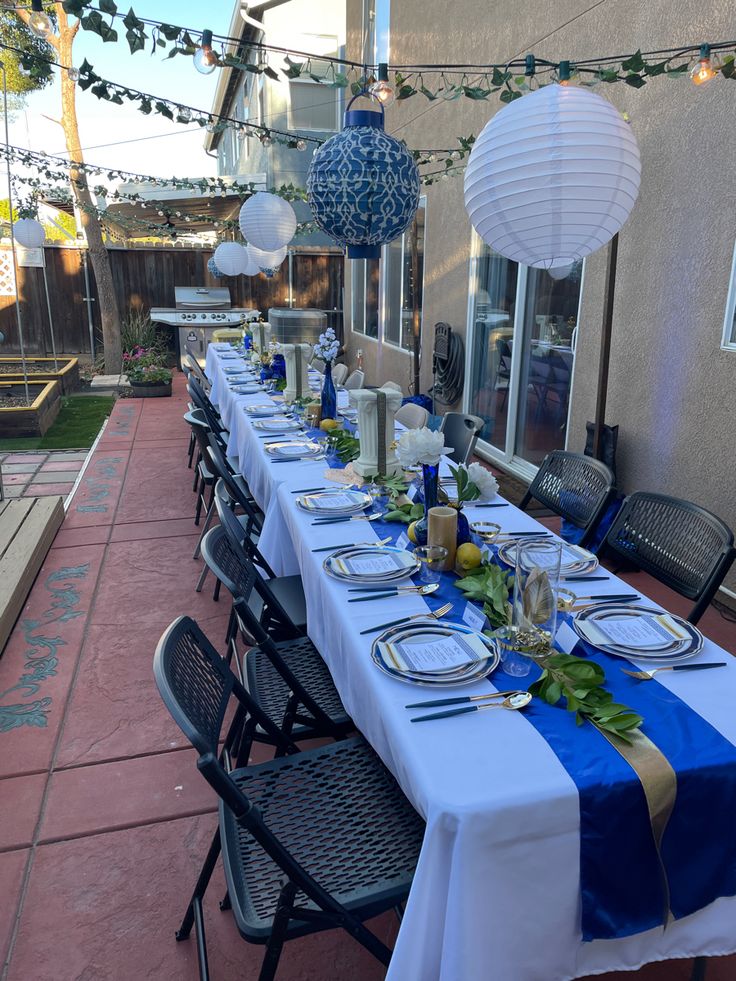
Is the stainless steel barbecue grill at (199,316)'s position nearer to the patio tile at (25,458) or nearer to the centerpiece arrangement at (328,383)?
the patio tile at (25,458)

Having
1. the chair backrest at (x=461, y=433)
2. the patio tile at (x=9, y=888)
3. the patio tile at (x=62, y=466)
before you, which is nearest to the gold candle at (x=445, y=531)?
the patio tile at (x=9, y=888)

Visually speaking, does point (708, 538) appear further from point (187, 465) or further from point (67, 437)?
point (67, 437)

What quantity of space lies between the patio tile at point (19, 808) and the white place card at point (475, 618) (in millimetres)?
1467

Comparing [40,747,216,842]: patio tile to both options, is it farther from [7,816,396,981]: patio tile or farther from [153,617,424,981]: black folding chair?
[153,617,424,981]: black folding chair

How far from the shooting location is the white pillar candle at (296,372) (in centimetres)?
Answer: 489

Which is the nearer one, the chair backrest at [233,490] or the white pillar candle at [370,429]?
the white pillar candle at [370,429]

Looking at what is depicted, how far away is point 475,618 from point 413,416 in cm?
280

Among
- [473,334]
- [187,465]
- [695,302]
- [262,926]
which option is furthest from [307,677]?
[473,334]

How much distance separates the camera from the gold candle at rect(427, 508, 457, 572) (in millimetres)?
2064

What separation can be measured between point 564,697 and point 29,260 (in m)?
9.95

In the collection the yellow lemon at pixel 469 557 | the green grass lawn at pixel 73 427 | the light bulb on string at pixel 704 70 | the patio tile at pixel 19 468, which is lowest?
the patio tile at pixel 19 468

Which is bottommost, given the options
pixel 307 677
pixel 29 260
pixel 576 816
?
pixel 307 677

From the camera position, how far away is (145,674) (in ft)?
9.67

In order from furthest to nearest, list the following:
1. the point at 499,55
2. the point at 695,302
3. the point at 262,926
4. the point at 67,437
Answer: the point at 67,437 < the point at 499,55 < the point at 695,302 < the point at 262,926
